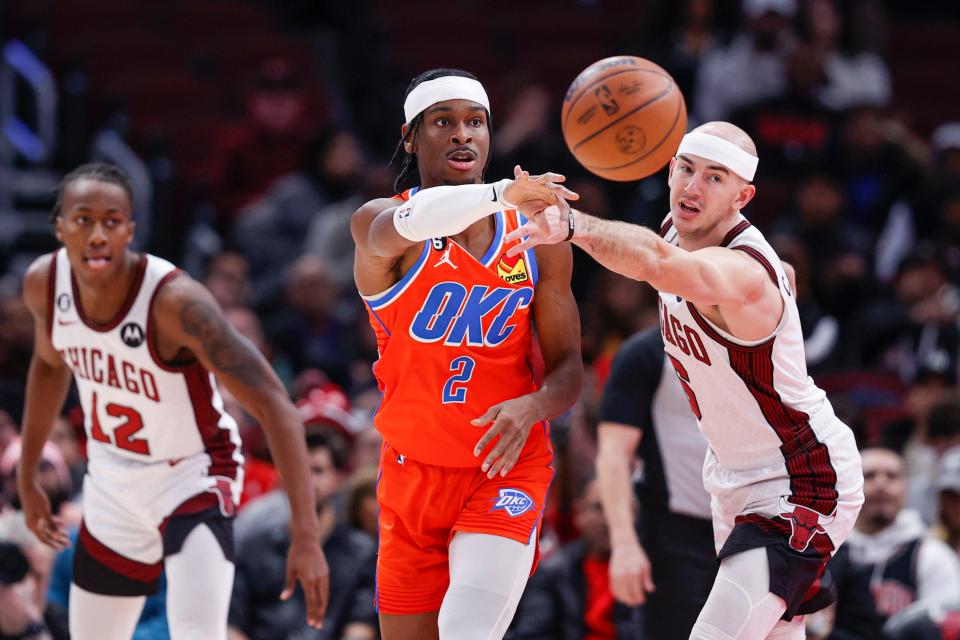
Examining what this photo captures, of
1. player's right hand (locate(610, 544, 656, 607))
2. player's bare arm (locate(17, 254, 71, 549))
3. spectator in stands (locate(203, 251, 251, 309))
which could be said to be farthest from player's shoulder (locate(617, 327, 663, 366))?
spectator in stands (locate(203, 251, 251, 309))

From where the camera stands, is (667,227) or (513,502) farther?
(667,227)

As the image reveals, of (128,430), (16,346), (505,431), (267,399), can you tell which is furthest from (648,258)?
(16,346)

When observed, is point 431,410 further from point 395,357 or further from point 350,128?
point 350,128

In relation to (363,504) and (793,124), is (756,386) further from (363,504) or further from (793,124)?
(793,124)

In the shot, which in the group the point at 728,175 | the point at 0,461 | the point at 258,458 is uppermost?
the point at 728,175

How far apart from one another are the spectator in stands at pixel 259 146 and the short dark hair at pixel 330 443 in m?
4.09

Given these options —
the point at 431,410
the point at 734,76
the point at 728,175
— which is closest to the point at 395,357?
the point at 431,410

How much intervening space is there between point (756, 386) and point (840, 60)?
9039 millimetres

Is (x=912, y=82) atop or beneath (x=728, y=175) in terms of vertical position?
beneath

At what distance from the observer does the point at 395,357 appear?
5316mm

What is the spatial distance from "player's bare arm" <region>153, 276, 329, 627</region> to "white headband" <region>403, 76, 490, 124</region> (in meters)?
1.17

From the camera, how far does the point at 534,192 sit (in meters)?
4.55

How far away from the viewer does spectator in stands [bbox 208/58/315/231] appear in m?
12.3

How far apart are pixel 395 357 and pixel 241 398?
2.66 feet
